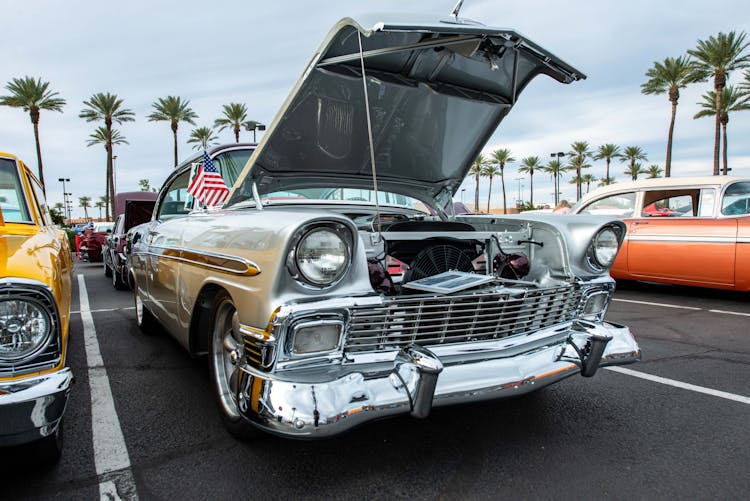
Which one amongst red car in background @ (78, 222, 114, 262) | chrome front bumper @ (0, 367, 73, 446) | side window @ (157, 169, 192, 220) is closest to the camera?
chrome front bumper @ (0, 367, 73, 446)

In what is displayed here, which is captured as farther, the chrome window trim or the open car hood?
the chrome window trim

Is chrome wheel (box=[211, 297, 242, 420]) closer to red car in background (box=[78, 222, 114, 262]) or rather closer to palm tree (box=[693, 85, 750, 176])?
red car in background (box=[78, 222, 114, 262])

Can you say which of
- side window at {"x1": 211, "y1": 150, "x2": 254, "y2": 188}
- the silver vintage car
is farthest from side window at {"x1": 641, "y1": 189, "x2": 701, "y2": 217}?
side window at {"x1": 211, "y1": 150, "x2": 254, "y2": 188}

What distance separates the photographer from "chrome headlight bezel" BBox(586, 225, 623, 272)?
103 inches

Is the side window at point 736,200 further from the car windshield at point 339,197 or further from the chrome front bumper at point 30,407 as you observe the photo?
the chrome front bumper at point 30,407

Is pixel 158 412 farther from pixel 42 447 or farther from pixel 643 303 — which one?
pixel 643 303

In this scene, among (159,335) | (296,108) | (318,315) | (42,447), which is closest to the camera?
(318,315)

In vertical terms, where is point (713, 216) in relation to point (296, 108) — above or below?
below

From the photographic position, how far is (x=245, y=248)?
2043 millimetres

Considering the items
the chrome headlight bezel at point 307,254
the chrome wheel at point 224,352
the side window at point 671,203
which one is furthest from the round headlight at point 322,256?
the side window at point 671,203

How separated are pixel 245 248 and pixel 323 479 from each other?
96cm

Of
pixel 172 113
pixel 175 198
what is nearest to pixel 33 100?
pixel 172 113

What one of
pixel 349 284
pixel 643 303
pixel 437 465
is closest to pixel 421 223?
pixel 349 284

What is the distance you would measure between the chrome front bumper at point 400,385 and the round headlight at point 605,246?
560 millimetres
